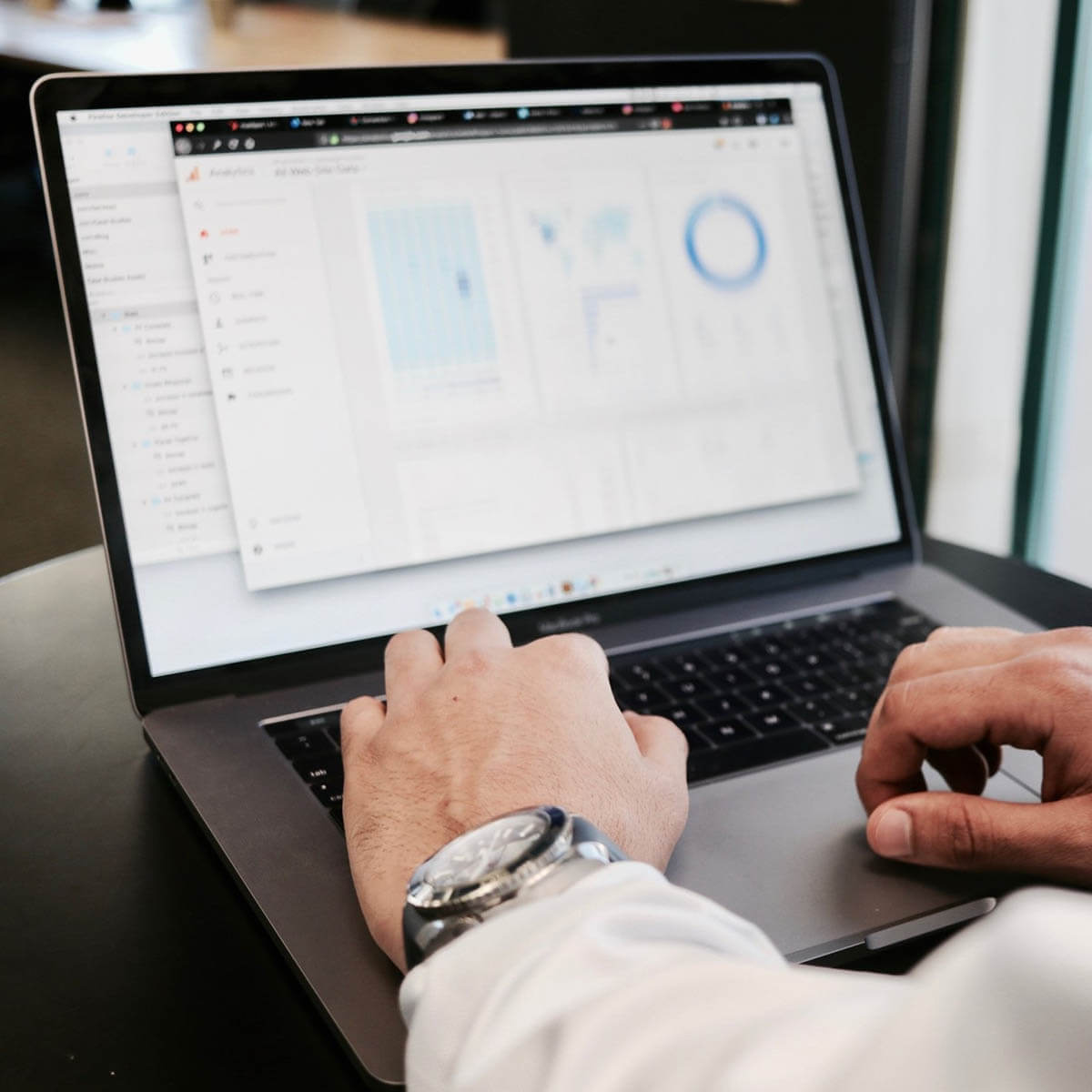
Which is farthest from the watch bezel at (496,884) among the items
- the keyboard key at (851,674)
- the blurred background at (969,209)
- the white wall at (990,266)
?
the white wall at (990,266)

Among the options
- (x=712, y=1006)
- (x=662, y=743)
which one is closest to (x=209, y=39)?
(x=662, y=743)

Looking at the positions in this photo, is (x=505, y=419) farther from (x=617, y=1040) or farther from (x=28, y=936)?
(x=617, y=1040)

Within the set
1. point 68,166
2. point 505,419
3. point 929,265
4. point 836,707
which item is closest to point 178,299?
point 68,166

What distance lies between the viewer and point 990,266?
6.72 ft

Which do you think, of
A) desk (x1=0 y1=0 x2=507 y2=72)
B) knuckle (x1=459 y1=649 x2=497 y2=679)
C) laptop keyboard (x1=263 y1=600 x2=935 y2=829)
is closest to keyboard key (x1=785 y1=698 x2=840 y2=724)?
laptop keyboard (x1=263 y1=600 x2=935 y2=829)

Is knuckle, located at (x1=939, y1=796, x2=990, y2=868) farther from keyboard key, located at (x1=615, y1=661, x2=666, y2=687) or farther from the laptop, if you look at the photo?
keyboard key, located at (x1=615, y1=661, x2=666, y2=687)

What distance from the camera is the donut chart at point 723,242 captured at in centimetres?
90

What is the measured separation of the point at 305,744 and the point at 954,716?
1.17 feet

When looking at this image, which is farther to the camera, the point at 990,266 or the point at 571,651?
the point at 990,266

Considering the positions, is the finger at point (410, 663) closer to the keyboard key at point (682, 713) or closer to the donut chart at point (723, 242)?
the keyboard key at point (682, 713)

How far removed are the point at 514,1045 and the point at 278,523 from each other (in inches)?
17.7

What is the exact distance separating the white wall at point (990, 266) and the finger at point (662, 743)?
54.3 inches

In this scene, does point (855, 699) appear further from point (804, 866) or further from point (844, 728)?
point (804, 866)

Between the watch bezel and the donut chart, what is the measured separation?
514 millimetres
